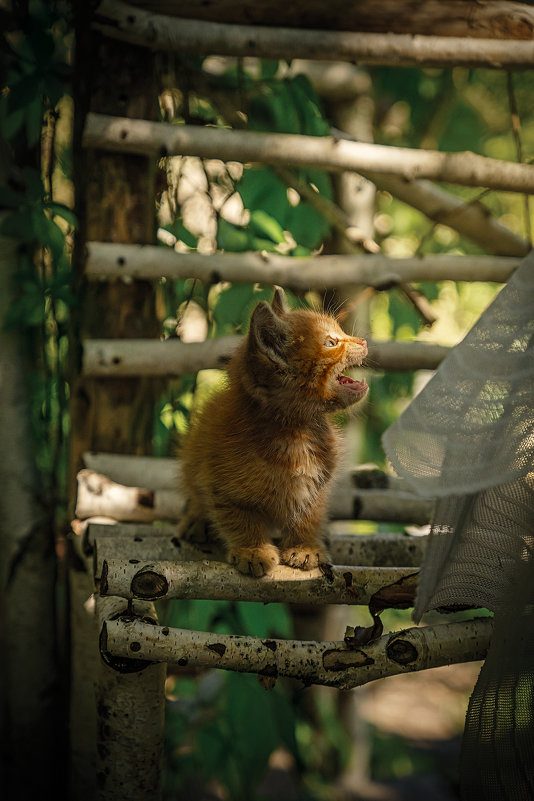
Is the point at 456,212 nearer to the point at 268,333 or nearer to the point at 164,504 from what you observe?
the point at 268,333

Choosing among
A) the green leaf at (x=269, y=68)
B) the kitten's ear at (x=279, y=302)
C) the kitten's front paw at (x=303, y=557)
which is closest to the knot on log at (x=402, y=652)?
the kitten's front paw at (x=303, y=557)

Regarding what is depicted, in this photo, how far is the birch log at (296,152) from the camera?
1.83m

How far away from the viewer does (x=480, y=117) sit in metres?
4.20

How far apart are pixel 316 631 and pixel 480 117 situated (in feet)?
10.3

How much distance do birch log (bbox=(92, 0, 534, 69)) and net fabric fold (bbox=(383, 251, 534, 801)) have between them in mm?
1065

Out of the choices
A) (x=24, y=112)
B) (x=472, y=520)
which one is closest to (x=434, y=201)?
(x=24, y=112)

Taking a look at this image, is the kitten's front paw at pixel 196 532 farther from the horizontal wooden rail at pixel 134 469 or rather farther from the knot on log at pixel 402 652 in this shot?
the knot on log at pixel 402 652

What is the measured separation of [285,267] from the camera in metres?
2.06

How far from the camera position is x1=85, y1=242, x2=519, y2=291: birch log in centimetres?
191

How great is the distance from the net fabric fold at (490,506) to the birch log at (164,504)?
605mm

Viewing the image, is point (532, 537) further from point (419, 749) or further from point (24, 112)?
point (419, 749)

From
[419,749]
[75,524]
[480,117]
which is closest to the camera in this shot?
Answer: [75,524]

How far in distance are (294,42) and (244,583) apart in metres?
1.40

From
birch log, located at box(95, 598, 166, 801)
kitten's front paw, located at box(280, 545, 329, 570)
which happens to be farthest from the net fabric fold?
birch log, located at box(95, 598, 166, 801)
